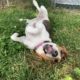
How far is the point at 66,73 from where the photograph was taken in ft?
16.6

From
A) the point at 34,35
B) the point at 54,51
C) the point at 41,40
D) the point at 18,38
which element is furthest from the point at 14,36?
the point at 54,51

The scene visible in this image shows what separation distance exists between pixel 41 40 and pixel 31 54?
232 millimetres

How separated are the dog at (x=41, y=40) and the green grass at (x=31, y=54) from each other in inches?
3.6

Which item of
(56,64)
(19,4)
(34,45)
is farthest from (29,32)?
(19,4)

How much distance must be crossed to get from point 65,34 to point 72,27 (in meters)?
0.25

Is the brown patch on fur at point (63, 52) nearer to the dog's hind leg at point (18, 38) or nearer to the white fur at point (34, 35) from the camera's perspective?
the white fur at point (34, 35)

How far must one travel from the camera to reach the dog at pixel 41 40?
5051mm

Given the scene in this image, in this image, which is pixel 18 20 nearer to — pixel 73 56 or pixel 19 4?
pixel 19 4

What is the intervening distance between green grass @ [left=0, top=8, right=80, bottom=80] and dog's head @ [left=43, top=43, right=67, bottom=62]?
0.10 metres

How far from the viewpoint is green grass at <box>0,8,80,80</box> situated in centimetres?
507

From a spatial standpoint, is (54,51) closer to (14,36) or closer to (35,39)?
(35,39)

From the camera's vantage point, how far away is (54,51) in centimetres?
502

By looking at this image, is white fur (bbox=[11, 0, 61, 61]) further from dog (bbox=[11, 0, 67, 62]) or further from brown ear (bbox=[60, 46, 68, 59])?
brown ear (bbox=[60, 46, 68, 59])

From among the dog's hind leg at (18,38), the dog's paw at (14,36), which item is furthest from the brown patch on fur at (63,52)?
the dog's paw at (14,36)
